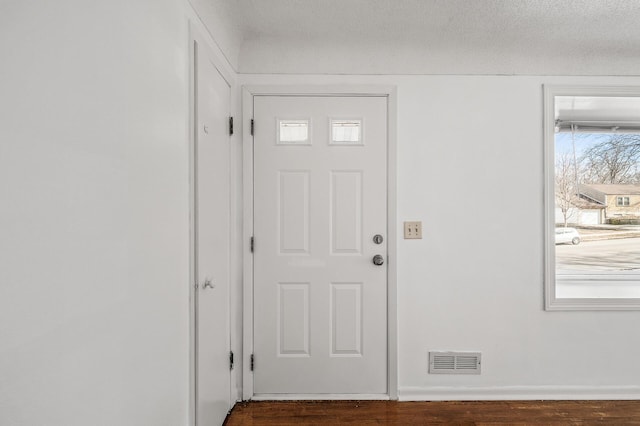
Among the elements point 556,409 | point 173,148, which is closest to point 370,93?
point 173,148

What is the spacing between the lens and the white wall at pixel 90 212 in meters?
0.65

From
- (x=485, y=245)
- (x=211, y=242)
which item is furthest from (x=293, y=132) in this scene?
(x=485, y=245)

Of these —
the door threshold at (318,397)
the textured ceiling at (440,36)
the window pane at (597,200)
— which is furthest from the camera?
the window pane at (597,200)

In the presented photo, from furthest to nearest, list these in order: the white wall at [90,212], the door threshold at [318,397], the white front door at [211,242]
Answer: the door threshold at [318,397]
the white front door at [211,242]
the white wall at [90,212]

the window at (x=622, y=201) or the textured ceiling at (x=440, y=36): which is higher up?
the textured ceiling at (x=440, y=36)

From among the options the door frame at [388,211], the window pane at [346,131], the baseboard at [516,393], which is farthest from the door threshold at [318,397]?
the window pane at [346,131]

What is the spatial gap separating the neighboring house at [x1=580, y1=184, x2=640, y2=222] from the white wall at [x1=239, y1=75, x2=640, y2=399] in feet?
2.06

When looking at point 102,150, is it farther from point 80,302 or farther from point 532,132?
point 532,132

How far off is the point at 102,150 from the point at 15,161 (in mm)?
260

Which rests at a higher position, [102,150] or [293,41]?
[293,41]

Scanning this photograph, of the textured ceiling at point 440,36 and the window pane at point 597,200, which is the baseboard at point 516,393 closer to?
the window pane at point 597,200

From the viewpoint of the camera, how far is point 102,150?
89cm

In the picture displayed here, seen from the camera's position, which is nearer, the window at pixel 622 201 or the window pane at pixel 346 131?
the window pane at pixel 346 131

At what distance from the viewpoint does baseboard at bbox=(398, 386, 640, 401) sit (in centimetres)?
227
